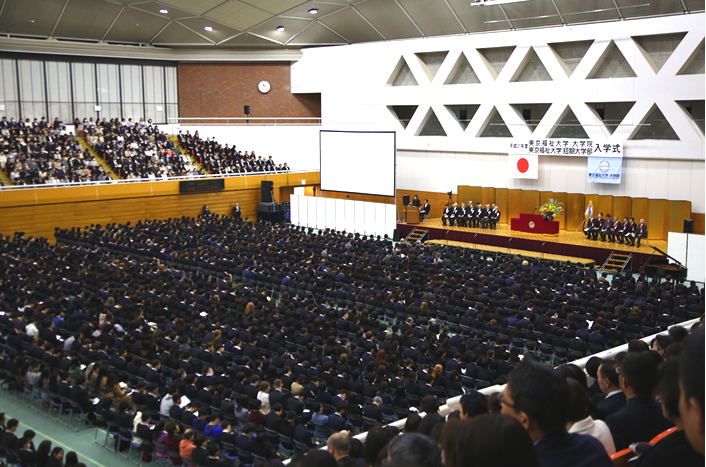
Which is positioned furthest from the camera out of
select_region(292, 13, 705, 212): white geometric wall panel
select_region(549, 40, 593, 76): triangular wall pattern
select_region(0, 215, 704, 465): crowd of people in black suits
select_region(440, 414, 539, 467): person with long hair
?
select_region(549, 40, 593, 76): triangular wall pattern

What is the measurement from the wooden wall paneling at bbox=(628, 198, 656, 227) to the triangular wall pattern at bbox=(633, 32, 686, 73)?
540cm

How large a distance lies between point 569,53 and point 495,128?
4763 mm

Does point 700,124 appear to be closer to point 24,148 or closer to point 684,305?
point 684,305

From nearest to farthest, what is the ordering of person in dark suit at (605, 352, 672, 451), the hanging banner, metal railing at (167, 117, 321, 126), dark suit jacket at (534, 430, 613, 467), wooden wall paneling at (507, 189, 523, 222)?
dark suit jacket at (534, 430, 613, 467) → person in dark suit at (605, 352, 672, 451) → the hanging banner → wooden wall paneling at (507, 189, 523, 222) → metal railing at (167, 117, 321, 126)

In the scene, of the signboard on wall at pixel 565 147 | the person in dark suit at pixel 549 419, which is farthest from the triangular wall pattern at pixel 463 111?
the person in dark suit at pixel 549 419

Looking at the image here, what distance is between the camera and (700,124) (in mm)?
24656

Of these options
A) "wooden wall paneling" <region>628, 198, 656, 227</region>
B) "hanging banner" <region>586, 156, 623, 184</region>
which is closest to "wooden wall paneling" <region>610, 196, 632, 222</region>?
"wooden wall paneling" <region>628, 198, 656, 227</region>

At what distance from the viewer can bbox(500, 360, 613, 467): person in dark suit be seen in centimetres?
298

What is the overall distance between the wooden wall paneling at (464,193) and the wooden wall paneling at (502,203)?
1.54 metres

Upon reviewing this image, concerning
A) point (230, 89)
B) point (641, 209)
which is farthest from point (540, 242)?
point (230, 89)

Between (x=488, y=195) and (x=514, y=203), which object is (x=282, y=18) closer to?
(x=488, y=195)

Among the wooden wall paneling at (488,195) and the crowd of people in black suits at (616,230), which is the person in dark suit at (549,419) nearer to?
the crowd of people in black suits at (616,230)

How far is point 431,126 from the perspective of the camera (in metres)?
33.4

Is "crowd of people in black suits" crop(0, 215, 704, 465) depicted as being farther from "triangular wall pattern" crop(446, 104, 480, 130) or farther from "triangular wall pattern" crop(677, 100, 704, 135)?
"triangular wall pattern" crop(446, 104, 480, 130)
